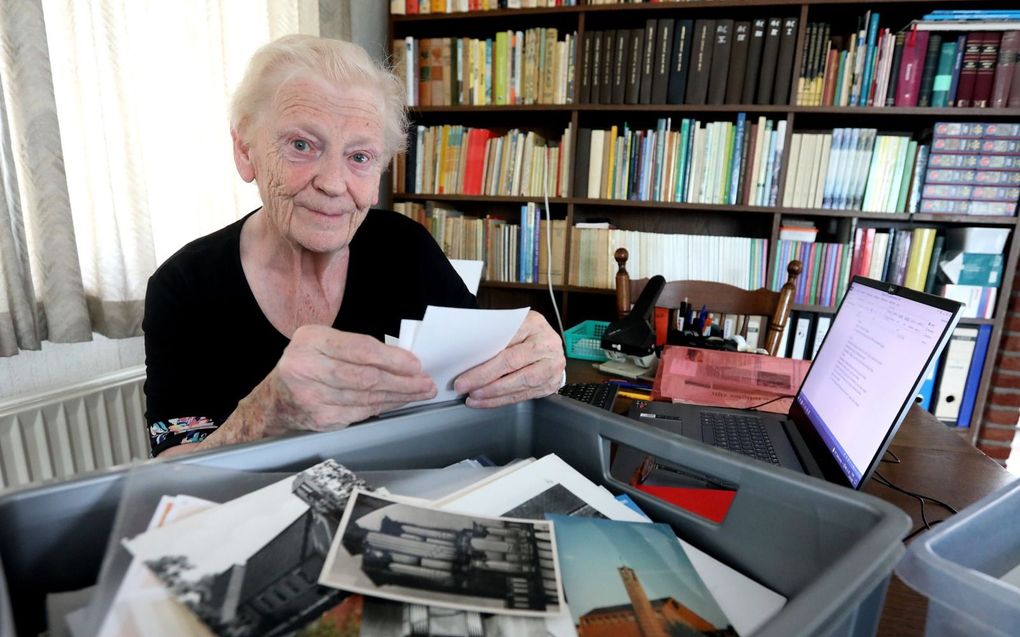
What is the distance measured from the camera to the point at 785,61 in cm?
186

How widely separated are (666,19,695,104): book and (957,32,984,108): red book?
87cm

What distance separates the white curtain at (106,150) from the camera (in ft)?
3.74

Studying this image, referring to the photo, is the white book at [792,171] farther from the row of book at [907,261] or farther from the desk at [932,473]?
the desk at [932,473]

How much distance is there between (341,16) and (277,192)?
4.88 ft

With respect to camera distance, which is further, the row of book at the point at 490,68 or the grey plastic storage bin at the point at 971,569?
the row of book at the point at 490,68

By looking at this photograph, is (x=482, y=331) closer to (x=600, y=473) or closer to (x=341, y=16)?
(x=600, y=473)

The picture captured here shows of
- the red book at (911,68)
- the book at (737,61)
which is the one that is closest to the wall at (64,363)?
the book at (737,61)

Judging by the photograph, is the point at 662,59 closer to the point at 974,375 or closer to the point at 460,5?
the point at 460,5

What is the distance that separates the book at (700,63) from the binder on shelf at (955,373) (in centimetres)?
124

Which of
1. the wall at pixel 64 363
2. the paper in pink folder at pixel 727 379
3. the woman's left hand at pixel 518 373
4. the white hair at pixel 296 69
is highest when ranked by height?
the white hair at pixel 296 69

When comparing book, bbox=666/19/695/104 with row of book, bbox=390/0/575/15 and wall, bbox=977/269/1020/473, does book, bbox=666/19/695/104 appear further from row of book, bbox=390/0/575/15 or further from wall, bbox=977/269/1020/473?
wall, bbox=977/269/1020/473

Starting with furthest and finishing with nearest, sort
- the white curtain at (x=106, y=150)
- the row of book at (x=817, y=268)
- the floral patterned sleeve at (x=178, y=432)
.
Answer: the row of book at (x=817, y=268), the white curtain at (x=106, y=150), the floral patterned sleeve at (x=178, y=432)

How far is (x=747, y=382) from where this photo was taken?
1.14 m

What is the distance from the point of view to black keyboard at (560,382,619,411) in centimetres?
102
